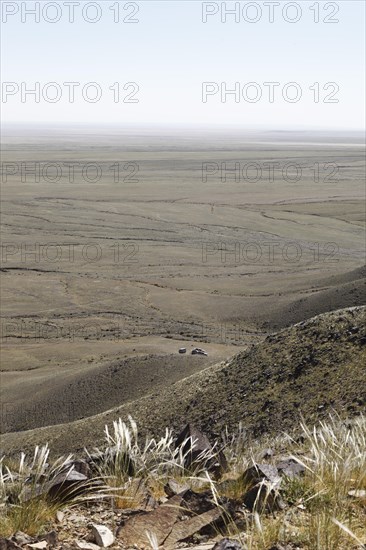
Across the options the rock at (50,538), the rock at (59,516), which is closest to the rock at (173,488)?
the rock at (59,516)

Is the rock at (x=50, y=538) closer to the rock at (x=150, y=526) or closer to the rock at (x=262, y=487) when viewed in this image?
the rock at (x=150, y=526)

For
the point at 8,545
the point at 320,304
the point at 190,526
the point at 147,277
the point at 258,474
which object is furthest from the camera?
the point at 147,277

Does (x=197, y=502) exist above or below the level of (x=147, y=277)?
above

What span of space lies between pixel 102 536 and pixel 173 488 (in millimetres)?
1130

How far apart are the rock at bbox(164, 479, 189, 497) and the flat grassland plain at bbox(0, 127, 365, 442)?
13.6 meters

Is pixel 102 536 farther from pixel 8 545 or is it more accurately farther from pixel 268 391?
pixel 268 391

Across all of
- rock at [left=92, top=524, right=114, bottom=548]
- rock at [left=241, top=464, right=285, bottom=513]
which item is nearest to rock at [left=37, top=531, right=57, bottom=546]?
rock at [left=92, top=524, right=114, bottom=548]

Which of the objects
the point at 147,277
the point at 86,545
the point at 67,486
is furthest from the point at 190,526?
the point at 147,277

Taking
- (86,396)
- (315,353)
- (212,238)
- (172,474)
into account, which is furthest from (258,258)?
(172,474)

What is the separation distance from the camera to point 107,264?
46000 millimetres

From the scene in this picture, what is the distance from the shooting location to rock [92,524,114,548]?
4.05 m

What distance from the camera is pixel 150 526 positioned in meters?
4.24

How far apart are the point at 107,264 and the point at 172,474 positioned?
134ft

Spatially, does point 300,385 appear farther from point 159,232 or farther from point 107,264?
point 159,232
